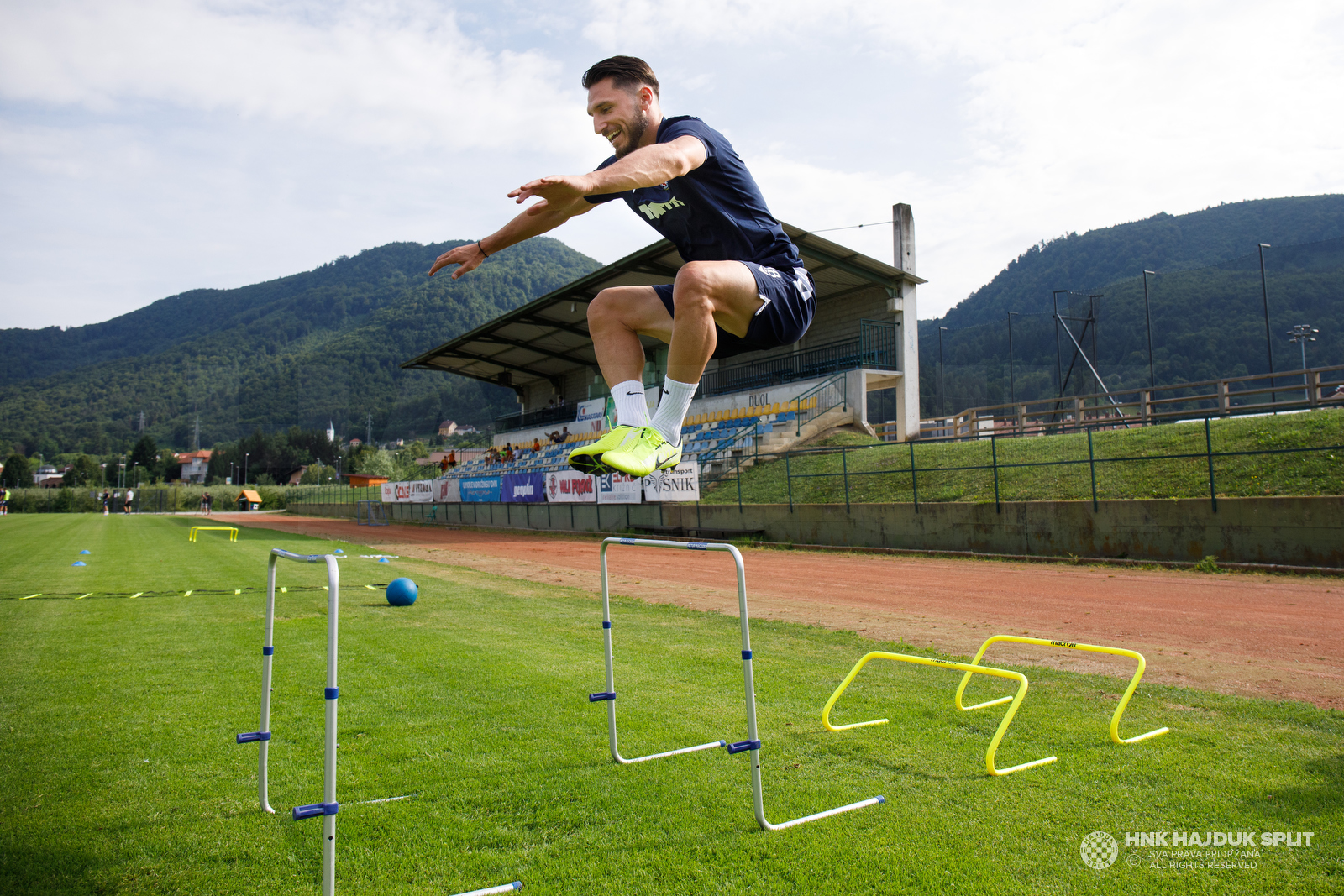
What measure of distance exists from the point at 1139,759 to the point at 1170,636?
5.31 meters

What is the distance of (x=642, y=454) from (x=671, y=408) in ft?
1.15

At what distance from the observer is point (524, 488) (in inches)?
1305

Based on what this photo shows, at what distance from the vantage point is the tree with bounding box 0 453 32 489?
114m

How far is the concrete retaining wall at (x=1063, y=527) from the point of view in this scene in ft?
44.4

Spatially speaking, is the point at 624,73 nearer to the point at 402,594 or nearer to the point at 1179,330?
the point at 402,594

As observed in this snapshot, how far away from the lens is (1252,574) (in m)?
13.6

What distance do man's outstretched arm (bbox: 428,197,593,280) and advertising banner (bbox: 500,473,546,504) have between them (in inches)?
1144

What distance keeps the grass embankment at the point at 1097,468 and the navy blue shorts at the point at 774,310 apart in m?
15.6

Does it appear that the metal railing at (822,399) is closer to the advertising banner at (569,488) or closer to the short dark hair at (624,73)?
the advertising banner at (569,488)

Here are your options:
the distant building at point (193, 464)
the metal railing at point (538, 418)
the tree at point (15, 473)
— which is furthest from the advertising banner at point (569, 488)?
the distant building at point (193, 464)

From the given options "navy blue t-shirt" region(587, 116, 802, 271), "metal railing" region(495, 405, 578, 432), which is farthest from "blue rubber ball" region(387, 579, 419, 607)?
"metal railing" region(495, 405, 578, 432)

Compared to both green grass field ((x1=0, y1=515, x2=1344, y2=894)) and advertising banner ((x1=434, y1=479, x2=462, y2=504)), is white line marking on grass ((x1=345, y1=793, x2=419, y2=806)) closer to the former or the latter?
green grass field ((x1=0, y1=515, x2=1344, y2=894))

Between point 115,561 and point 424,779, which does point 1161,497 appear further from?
point 115,561

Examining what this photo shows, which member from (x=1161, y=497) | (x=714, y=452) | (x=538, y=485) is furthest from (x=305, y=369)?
(x=1161, y=497)
